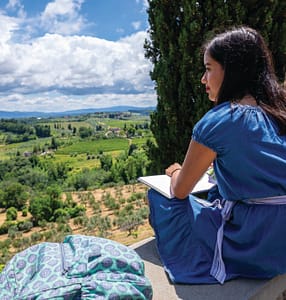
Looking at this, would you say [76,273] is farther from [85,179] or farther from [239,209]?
[85,179]

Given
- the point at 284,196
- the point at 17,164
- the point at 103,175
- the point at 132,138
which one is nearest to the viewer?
the point at 284,196

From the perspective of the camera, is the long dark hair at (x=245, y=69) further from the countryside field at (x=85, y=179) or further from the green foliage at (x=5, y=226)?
the green foliage at (x=5, y=226)

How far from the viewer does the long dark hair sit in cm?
129

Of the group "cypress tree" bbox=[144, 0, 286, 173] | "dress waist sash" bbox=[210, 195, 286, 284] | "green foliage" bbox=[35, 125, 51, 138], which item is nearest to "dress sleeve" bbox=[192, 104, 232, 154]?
"dress waist sash" bbox=[210, 195, 286, 284]

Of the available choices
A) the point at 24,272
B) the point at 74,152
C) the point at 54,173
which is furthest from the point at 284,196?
the point at 74,152

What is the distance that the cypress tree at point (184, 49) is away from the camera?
2.64 m

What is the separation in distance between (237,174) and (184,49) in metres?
1.73

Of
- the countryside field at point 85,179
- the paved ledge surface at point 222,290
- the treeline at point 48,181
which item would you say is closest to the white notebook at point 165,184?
the paved ledge surface at point 222,290

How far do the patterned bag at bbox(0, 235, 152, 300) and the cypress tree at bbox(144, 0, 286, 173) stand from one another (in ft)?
5.86

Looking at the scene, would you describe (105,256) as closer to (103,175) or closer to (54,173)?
(103,175)

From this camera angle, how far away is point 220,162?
1248mm

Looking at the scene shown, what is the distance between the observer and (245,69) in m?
1.29

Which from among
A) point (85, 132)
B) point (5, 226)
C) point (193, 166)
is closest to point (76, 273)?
point (193, 166)

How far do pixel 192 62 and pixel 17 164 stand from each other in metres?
52.6
